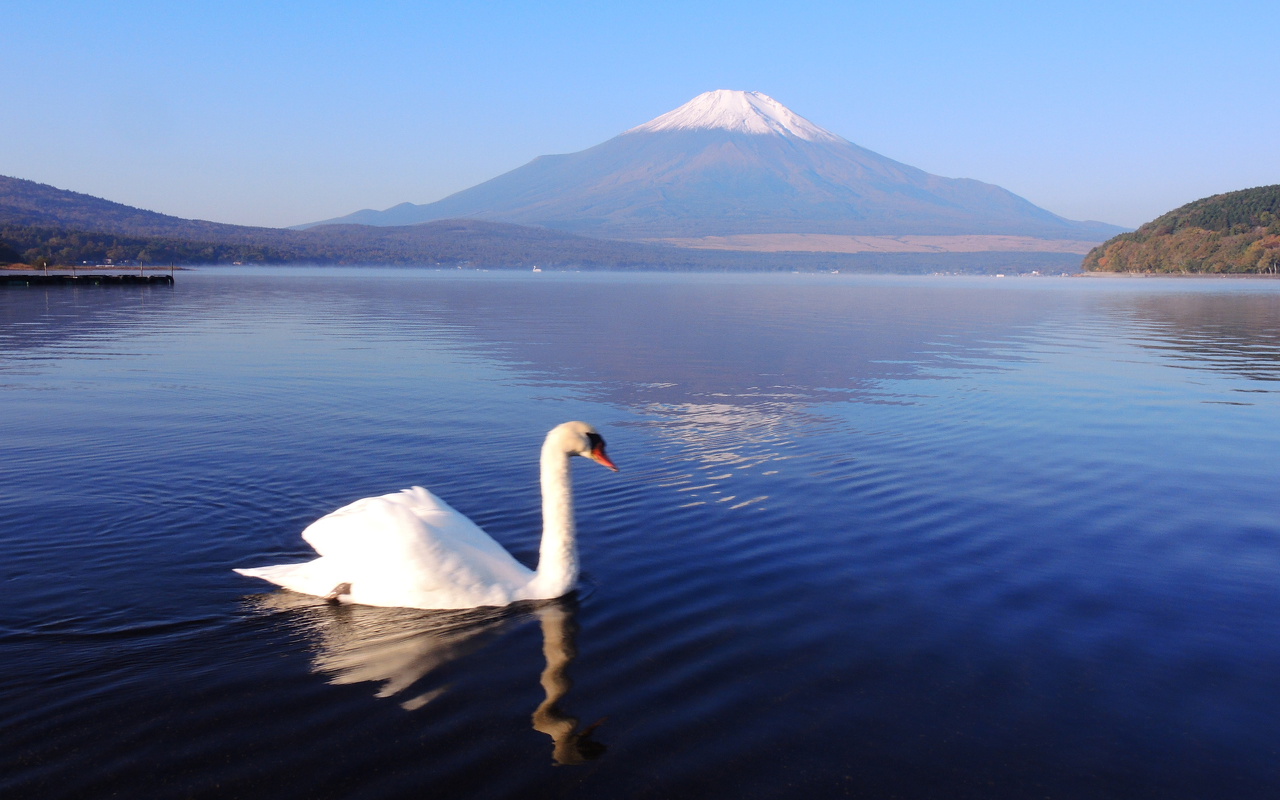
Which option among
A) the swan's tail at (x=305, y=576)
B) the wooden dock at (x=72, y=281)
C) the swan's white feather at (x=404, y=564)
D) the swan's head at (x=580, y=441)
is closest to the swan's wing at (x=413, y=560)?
the swan's white feather at (x=404, y=564)

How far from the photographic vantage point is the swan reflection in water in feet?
19.4

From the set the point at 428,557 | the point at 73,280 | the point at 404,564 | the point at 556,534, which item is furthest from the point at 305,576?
the point at 73,280

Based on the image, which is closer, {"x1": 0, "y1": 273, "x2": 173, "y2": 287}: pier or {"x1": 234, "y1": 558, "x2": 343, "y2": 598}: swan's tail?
{"x1": 234, "y1": 558, "x2": 343, "y2": 598}: swan's tail

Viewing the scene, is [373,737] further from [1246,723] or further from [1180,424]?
[1180,424]

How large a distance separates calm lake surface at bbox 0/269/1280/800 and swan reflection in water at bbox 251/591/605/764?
3 cm

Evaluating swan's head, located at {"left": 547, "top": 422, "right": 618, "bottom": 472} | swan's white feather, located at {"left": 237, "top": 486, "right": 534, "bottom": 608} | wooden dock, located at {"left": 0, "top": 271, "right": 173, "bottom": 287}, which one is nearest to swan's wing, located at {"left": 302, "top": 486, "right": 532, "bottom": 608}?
swan's white feather, located at {"left": 237, "top": 486, "right": 534, "bottom": 608}

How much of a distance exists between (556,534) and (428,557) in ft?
3.53

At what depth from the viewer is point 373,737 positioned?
5.64m

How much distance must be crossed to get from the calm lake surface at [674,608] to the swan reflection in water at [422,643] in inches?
1.2

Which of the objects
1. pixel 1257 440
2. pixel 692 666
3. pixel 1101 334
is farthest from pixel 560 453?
pixel 1101 334

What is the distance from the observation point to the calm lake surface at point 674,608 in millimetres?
5484

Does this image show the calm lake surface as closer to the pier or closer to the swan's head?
the swan's head

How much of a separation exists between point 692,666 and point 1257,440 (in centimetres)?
1353

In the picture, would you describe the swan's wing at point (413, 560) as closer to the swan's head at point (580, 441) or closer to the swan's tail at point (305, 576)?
the swan's tail at point (305, 576)
